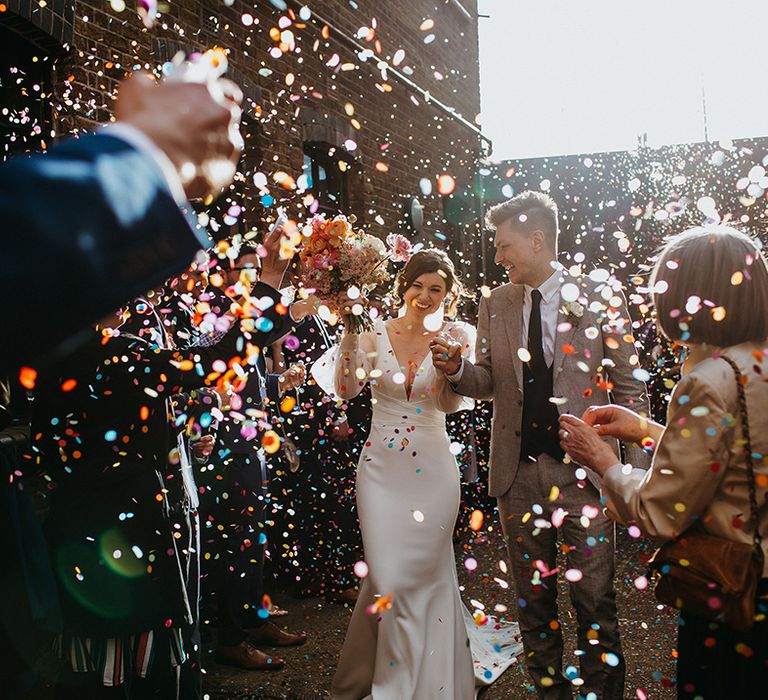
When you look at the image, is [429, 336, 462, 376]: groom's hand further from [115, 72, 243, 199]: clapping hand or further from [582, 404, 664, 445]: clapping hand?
[115, 72, 243, 199]: clapping hand

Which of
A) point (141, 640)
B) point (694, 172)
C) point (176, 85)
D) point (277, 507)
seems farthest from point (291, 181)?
point (694, 172)

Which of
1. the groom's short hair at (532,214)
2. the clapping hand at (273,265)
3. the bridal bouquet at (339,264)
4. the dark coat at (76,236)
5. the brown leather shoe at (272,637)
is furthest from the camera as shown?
the brown leather shoe at (272,637)

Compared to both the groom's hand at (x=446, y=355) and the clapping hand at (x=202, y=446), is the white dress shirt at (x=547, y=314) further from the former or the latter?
the clapping hand at (x=202, y=446)

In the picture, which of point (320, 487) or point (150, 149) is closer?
point (150, 149)

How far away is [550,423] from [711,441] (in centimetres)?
193

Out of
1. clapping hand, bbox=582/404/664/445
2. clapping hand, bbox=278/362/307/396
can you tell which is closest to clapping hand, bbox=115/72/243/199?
clapping hand, bbox=582/404/664/445

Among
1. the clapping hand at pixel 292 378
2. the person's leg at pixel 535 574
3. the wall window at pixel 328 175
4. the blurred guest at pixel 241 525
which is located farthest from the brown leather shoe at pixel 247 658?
the wall window at pixel 328 175

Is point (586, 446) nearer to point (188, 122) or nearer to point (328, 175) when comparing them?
point (188, 122)

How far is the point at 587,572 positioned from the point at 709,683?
165cm

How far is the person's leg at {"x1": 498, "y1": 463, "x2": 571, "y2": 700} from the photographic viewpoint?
385 cm

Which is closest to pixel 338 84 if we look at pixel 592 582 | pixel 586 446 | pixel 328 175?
pixel 328 175

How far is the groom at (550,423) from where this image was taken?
3758mm

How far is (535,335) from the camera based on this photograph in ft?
13.3

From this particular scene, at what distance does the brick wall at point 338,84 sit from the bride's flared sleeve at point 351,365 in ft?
7.74
